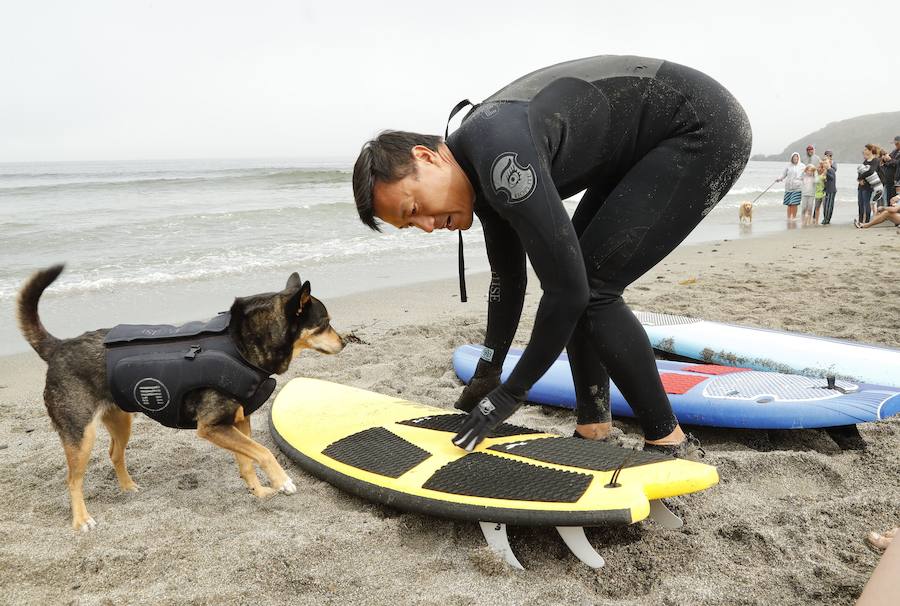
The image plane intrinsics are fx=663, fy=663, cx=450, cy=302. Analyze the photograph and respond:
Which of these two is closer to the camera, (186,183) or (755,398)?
(755,398)

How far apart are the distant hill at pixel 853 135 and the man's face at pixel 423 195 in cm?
9945

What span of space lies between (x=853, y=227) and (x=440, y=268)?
10.7m

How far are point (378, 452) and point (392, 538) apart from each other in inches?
22.9

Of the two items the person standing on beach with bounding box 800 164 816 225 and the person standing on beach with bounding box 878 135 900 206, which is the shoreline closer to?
the person standing on beach with bounding box 800 164 816 225

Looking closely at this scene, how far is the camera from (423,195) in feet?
7.93

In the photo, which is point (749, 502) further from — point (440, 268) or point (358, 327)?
point (440, 268)

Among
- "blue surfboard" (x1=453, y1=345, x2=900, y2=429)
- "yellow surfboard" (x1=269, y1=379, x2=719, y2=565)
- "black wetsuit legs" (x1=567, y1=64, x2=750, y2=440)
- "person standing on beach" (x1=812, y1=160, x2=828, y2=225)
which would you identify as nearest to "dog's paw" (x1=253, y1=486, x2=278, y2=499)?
"yellow surfboard" (x1=269, y1=379, x2=719, y2=565)

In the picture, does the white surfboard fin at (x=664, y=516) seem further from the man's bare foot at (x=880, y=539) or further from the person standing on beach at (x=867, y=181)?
the person standing on beach at (x=867, y=181)

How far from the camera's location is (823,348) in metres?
4.29

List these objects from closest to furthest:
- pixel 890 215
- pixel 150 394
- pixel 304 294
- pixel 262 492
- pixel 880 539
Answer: pixel 880 539 → pixel 150 394 → pixel 262 492 → pixel 304 294 → pixel 890 215

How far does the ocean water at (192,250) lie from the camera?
7225 millimetres

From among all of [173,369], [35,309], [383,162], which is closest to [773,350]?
[383,162]

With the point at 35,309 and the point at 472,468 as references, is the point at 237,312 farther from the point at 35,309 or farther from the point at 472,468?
the point at 472,468

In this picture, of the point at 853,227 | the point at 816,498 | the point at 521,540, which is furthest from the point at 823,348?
the point at 853,227
